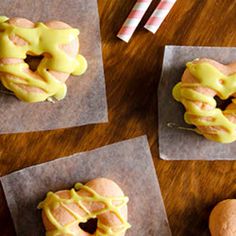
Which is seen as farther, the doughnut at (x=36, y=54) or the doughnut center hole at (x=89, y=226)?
the doughnut center hole at (x=89, y=226)

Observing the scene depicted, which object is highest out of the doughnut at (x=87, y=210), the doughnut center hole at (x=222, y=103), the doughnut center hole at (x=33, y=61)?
the doughnut center hole at (x=222, y=103)

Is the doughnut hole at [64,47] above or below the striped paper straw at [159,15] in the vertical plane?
below

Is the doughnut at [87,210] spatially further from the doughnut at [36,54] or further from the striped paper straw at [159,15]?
the striped paper straw at [159,15]

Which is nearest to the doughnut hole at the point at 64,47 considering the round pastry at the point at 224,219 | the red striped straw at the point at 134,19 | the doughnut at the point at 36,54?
the doughnut at the point at 36,54

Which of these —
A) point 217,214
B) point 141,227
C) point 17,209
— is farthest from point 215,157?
point 17,209

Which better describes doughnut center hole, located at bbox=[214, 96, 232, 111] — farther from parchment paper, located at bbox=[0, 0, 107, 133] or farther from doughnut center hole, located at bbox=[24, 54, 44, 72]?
doughnut center hole, located at bbox=[24, 54, 44, 72]

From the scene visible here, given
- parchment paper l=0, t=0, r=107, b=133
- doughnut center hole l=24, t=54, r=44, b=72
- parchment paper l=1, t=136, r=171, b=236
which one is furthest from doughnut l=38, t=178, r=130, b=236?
doughnut center hole l=24, t=54, r=44, b=72
